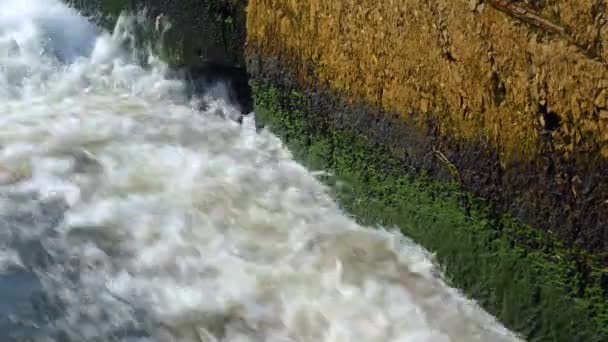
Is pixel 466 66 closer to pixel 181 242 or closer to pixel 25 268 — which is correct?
pixel 181 242

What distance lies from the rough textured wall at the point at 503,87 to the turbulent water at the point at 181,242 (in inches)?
25.8

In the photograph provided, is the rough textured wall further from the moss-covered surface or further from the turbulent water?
the turbulent water

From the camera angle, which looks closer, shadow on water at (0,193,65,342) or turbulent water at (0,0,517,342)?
shadow on water at (0,193,65,342)

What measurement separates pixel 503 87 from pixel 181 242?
5.92 ft

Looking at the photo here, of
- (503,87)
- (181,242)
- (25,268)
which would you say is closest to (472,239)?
(503,87)

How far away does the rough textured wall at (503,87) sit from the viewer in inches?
127

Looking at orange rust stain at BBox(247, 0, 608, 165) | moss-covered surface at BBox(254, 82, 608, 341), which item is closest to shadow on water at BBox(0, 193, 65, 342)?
moss-covered surface at BBox(254, 82, 608, 341)

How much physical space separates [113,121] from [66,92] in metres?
0.75

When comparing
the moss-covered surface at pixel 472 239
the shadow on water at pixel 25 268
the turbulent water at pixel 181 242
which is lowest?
the shadow on water at pixel 25 268

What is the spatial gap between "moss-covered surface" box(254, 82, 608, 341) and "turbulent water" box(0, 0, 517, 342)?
102mm

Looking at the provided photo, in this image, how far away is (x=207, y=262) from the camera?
4.23m

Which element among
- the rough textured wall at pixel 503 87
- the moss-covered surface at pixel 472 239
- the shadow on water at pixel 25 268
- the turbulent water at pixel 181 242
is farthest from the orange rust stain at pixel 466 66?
the shadow on water at pixel 25 268

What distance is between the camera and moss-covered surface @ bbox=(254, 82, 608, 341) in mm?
3420

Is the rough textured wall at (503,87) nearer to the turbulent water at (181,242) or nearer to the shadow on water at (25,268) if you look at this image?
the turbulent water at (181,242)
